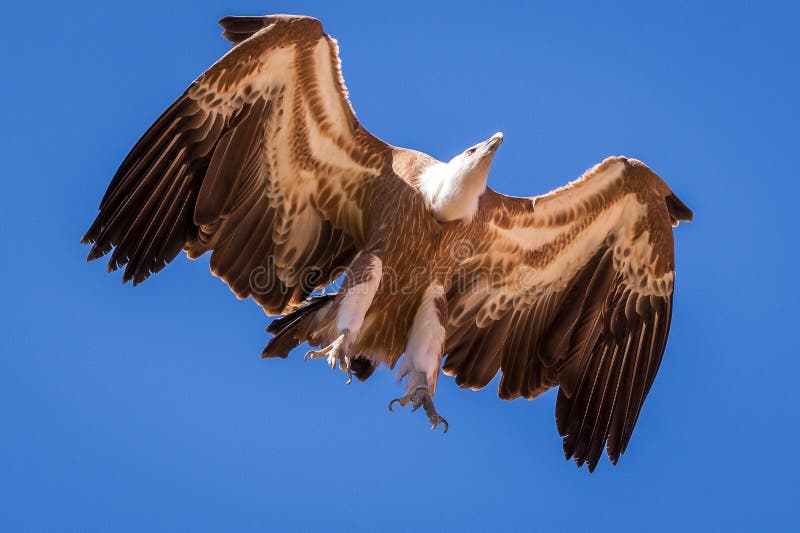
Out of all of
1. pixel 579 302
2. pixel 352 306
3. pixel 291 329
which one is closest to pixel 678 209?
pixel 579 302

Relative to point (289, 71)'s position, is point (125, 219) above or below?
below

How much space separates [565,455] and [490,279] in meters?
1.79

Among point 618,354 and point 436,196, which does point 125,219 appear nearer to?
point 436,196

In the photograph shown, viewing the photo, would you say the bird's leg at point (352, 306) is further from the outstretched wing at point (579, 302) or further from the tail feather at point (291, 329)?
the outstretched wing at point (579, 302)

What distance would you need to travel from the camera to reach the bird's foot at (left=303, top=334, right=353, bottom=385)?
43.2 ft

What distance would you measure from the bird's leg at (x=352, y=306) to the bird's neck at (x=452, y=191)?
705mm

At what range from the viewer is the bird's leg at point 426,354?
13367 millimetres

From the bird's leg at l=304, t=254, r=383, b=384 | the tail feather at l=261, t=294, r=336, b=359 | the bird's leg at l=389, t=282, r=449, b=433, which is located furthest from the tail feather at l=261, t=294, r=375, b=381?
the bird's leg at l=389, t=282, r=449, b=433

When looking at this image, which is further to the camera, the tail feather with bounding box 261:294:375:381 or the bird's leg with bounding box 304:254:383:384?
the tail feather with bounding box 261:294:375:381

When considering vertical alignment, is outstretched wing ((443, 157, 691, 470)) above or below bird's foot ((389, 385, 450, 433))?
above

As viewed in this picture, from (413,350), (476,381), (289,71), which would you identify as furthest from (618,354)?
(289,71)

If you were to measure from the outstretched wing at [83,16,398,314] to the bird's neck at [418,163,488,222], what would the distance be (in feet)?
1.55

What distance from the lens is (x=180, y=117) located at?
13.7 m

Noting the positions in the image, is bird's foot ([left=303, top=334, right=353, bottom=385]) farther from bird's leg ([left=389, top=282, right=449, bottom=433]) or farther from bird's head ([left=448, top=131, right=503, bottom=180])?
bird's head ([left=448, top=131, right=503, bottom=180])
